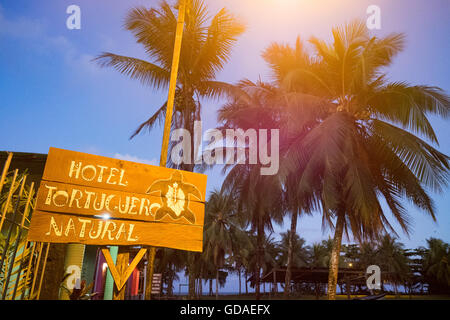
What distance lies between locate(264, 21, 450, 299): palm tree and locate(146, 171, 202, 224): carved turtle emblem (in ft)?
22.0

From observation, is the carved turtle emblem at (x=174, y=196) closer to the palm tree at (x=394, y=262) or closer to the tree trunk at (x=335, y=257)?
the tree trunk at (x=335, y=257)

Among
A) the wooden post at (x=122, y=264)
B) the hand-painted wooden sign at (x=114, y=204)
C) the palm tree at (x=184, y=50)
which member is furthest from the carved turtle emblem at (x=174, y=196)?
the palm tree at (x=184, y=50)

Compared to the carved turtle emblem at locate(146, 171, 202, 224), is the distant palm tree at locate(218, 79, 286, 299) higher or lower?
higher

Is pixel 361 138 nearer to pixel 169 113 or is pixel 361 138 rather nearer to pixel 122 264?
pixel 169 113

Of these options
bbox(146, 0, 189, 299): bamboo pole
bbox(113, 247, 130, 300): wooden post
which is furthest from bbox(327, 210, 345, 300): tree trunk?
bbox(113, 247, 130, 300): wooden post

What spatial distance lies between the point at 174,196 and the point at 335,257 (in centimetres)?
871

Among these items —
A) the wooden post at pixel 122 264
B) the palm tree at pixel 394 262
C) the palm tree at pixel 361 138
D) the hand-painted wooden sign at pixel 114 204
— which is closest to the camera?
the hand-painted wooden sign at pixel 114 204

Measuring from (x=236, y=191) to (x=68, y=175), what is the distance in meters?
13.0

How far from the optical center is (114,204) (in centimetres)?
461

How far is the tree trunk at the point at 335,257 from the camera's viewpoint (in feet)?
37.0

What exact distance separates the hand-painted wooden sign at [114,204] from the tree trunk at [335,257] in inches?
317

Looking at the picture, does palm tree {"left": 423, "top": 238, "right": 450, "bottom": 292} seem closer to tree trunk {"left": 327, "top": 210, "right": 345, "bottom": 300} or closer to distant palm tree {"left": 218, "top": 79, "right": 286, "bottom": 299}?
distant palm tree {"left": 218, "top": 79, "right": 286, "bottom": 299}

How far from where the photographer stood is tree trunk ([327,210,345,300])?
11.3 m
